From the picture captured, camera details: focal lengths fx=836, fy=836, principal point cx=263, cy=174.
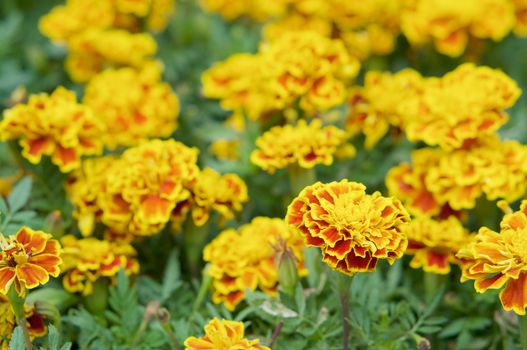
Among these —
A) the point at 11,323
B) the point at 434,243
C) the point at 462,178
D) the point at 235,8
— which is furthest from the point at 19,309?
the point at 235,8

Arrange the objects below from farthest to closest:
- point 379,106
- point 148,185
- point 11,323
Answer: point 379,106
point 148,185
point 11,323

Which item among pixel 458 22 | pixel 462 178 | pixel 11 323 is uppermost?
pixel 458 22

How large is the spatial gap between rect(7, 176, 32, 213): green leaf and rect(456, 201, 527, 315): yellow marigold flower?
0.75 m

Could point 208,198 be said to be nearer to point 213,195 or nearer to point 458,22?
point 213,195

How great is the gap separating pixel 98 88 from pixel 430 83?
69 centimetres

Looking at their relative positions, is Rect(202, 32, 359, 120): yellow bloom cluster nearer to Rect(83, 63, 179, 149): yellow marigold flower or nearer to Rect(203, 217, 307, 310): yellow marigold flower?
Rect(83, 63, 179, 149): yellow marigold flower

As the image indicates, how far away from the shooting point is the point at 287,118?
5.57 ft

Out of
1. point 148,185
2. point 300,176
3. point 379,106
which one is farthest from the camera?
point 379,106

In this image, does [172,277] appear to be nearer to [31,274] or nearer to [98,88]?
[31,274]

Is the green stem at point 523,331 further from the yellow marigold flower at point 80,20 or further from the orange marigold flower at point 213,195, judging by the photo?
the yellow marigold flower at point 80,20

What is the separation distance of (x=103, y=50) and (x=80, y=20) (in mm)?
150

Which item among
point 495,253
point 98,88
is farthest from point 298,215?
point 98,88

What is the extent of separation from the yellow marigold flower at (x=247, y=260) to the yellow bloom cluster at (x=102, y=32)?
635mm

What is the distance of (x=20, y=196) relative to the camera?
56.9 inches
